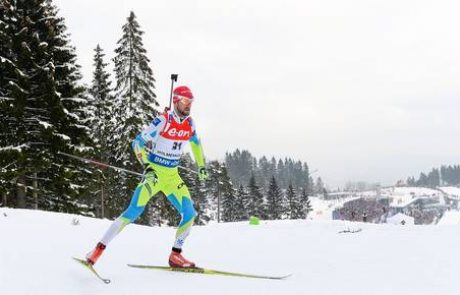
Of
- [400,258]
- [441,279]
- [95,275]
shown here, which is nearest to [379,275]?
[441,279]

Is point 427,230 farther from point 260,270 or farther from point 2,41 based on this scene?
point 2,41

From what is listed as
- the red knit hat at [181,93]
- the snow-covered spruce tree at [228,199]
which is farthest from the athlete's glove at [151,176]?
the snow-covered spruce tree at [228,199]

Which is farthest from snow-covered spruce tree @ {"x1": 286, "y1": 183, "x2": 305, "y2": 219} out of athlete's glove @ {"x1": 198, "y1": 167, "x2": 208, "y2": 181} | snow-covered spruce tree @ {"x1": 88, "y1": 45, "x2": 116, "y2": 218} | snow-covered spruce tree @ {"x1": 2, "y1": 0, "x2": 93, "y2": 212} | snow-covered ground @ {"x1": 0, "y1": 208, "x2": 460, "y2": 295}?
athlete's glove @ {"x1": 198, "y1": 167, "x2": 208, "y2": 181}

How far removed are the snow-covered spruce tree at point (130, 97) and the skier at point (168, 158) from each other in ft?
73.9

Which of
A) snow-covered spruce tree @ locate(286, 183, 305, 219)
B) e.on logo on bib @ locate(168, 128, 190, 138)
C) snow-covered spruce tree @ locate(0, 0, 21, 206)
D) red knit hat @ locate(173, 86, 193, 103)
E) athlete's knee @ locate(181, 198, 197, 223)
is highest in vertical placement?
snow-covered spruce tree @ locate(0, 0, 21, 206)

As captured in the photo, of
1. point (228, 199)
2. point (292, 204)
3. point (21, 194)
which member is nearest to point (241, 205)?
point (228, 199)

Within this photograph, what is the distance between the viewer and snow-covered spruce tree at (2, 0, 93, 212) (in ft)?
66.4

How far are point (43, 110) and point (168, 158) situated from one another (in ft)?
53.6

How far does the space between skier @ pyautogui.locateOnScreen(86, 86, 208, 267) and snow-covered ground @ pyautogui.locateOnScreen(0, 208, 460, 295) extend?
82cm

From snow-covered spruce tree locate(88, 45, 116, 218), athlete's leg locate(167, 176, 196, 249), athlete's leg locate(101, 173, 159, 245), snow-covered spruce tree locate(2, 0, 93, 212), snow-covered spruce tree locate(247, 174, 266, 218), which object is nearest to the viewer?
athlete's leg locate(101, 173, 159, 245)

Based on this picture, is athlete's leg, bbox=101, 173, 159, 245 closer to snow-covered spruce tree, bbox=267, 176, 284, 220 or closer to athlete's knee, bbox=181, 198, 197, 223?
athlete's knee, bbox=181, 198, 197, 223

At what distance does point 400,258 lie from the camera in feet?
23.4

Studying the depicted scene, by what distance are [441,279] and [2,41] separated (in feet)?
68.2

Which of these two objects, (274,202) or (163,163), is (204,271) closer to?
(163,163)
